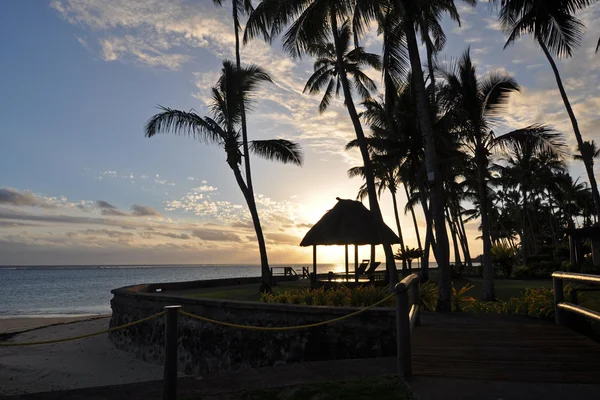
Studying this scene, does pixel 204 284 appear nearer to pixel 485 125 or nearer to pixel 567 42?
pixel 485 125

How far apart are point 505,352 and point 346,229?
11.1 m

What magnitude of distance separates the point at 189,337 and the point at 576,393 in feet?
28.1

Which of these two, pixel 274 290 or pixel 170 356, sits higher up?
pixel 170 356

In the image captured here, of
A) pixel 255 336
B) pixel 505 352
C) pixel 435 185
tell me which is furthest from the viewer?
pixel 435 185

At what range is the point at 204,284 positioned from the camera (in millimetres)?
22578

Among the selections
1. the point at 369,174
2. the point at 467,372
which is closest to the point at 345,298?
the point at 467,372

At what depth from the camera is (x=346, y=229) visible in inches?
658

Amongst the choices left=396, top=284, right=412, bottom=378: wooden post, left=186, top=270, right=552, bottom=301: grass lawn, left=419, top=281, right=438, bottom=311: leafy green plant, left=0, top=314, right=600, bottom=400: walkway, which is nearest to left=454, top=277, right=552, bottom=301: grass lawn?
left=186, top=270, right=552, bottom=301: grass lawn

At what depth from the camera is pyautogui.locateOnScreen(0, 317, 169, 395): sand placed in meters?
10.4

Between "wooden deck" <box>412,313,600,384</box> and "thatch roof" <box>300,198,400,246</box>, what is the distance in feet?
28.5

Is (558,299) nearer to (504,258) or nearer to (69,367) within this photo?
(69,367)

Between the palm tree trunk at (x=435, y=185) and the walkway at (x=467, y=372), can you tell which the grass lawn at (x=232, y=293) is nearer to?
the palm tree trunk at (x=435, y=185)

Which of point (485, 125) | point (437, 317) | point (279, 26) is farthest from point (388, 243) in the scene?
point (279, 26)

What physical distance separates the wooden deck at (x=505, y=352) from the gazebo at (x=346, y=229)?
8671 mm
